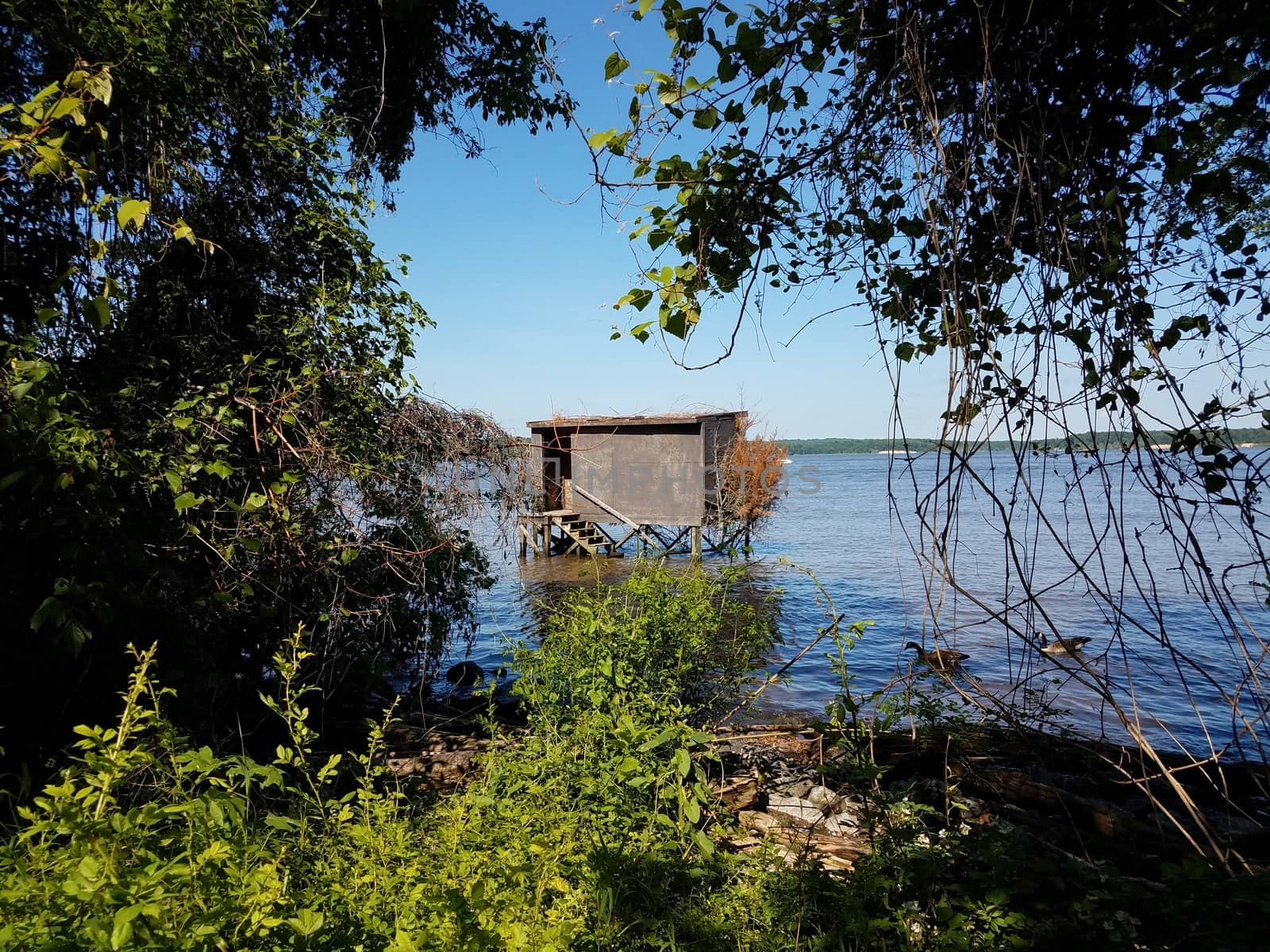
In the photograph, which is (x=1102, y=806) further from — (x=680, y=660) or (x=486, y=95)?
(x=486, y=95)

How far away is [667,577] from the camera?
5.35 m

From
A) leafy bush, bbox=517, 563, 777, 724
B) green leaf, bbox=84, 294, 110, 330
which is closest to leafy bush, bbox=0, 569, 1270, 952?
leafy bush, bbox=517, 563, 777, 724

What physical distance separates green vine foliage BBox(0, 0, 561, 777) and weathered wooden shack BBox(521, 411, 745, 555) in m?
14.1

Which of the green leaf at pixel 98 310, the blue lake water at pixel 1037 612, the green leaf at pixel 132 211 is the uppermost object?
the green leaf at pixel 132 211

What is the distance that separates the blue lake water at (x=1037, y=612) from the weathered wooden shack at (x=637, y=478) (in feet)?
5.64

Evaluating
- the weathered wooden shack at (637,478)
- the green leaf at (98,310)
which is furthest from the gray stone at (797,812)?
the weathered wooden shack at (637,478)

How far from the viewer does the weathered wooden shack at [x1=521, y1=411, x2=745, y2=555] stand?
72.7ft

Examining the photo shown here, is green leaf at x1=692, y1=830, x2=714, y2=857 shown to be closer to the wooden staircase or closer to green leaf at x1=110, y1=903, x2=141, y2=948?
green leaf at x1=110, y1=903, x2=141, y2=948

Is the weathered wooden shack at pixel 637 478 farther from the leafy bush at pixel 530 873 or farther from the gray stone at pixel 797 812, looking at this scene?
the leafy bush at pixel 530 873

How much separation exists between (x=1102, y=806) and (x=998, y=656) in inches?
362

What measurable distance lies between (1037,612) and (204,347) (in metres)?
10.3

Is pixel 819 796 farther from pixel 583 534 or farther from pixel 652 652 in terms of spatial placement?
pixel 583 534

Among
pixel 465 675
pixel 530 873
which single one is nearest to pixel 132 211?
pixel 530 873

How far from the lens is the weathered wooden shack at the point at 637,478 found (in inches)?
873
